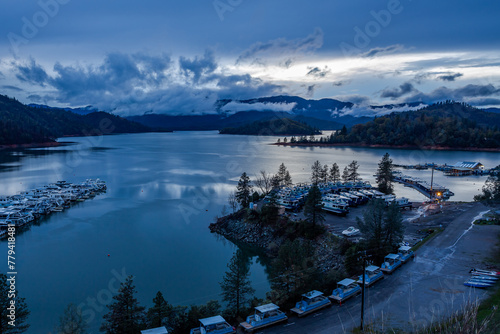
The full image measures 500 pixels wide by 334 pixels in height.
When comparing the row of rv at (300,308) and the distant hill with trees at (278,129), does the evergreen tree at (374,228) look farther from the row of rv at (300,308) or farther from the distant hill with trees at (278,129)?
the distant hill with trees at (278,129)

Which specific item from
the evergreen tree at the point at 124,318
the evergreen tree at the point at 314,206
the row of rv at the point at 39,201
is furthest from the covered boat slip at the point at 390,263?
the row of rv at the point at 39,201

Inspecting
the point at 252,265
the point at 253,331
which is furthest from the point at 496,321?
the point at 252,265

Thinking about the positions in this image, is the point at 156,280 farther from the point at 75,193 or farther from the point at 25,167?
the point at 25,167

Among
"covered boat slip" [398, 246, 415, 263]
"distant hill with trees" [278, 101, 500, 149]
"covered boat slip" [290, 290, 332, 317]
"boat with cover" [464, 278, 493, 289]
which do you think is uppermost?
"distant hill with trees" [278, 101, 500, 149]

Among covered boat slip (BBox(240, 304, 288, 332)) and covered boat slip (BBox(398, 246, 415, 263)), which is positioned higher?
covered boat slip (BBox(398, 246, 415, 263))

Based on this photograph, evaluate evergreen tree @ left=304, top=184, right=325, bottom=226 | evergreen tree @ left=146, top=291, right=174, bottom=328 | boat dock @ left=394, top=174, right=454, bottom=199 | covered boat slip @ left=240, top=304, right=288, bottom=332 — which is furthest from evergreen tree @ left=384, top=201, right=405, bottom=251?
boat dock @ left=394, top=174, right=454, bottom=199

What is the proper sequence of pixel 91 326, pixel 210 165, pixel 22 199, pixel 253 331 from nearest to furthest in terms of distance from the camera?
1. pixel 253 331
2. pixel 91 326
3. pixel 22 199
4. pixel 210 165

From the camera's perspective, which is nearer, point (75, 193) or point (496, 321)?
point (496, 321)

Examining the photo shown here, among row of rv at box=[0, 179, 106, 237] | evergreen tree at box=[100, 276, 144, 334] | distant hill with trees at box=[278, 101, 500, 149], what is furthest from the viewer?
distant hill with trees at box=[278, 101, 500, 149]

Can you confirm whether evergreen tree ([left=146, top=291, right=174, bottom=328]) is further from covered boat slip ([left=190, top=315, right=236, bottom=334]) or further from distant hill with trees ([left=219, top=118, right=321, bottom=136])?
distant hill with trees ([left=219, top=118, right=321, bottom=136])
